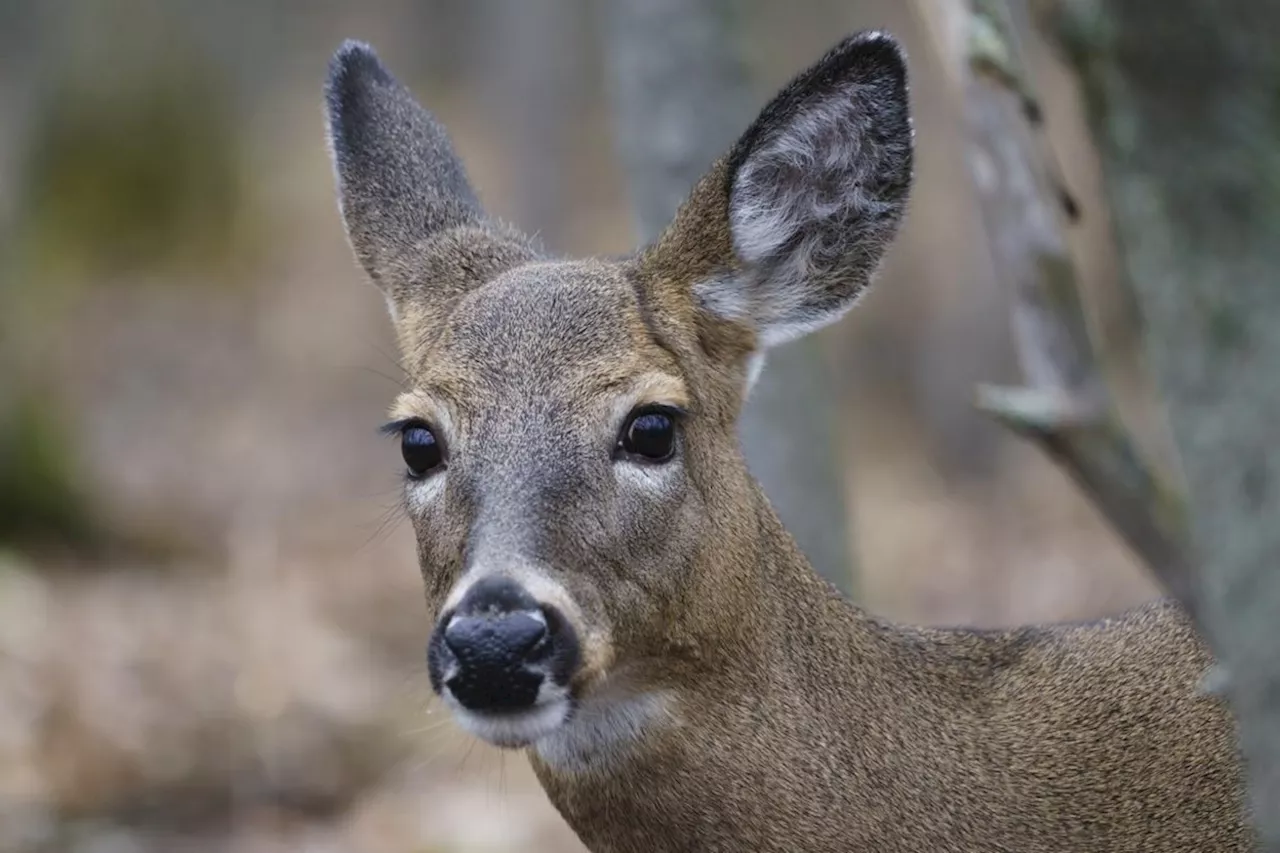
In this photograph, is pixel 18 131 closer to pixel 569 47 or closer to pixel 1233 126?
pixel 569 47

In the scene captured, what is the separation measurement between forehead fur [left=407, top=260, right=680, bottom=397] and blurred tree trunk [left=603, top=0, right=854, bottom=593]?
2.24m

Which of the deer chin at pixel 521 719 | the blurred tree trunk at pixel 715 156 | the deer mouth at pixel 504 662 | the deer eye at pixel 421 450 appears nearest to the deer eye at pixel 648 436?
the deer eye at pixel 421 450

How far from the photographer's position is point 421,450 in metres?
5.08

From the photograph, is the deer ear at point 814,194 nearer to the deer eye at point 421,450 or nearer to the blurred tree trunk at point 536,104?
the deer eye at point 421,450

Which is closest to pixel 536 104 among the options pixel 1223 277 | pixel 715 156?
pixel 715 156

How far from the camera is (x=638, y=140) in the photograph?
25.3 ft

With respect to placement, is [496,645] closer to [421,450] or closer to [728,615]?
[728,615]

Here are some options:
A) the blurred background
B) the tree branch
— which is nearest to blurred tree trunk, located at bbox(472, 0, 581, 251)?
the blurred background

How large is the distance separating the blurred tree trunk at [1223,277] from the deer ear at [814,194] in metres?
2.19

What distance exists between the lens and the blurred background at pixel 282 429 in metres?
9.67

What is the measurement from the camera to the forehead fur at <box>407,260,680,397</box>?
4.95 metres

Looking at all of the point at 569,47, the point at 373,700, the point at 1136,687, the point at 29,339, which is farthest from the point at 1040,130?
the point at 569,47

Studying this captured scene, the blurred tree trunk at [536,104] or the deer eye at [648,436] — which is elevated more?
the blurred tree trunk at [536,104]

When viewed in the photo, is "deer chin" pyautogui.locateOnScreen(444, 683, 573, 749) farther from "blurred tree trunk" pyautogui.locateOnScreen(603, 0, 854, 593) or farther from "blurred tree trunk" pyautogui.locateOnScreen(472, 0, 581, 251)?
"blurred tree trunk" pyautogui.locateOnScreen(472, 0, 581, 251)
